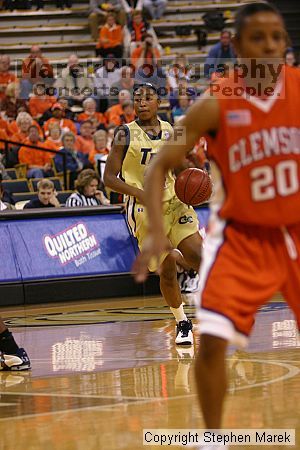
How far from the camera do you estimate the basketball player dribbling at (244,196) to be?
13.6 feet

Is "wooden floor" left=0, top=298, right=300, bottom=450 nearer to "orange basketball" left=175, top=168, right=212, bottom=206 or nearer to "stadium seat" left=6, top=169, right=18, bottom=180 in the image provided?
"orange basketball" left=175, top=168, right=212, bottom=206

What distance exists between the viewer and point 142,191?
8180 mm

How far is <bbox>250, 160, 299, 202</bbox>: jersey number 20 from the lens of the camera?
420 cm

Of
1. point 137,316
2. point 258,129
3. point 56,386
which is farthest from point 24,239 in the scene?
point 258,129

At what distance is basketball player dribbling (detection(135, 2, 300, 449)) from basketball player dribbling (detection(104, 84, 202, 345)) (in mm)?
3772

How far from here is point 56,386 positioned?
6.67 meters

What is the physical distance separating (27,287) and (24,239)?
0.59 meters

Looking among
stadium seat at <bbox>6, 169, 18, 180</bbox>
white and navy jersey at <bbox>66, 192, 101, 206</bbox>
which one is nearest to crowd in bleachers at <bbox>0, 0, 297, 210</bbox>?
stadium seat at <bbox>6, 169, 18, 180</bbox>

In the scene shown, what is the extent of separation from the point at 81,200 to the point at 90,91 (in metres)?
5.52

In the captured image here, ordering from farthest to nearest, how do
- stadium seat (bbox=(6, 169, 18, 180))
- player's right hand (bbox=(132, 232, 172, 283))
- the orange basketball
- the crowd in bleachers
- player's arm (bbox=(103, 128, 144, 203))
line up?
the crowd in bleachers → stadium seat (bbox=(6, 169, 18, 180)) → player's arm (bbox=(103, 128, 144, 203)) → the orange basketball → player's right hand (bbox=(132, 232, 172, 283))

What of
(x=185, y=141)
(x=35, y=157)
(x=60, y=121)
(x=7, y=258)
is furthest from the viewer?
(x=60, y=121)

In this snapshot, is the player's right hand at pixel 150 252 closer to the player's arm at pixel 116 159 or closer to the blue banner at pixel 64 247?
the player's arm at pixel 116 159

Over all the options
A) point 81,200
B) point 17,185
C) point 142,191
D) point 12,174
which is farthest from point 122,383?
point 12,174

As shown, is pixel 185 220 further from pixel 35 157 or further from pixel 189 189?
pixel 35 157
